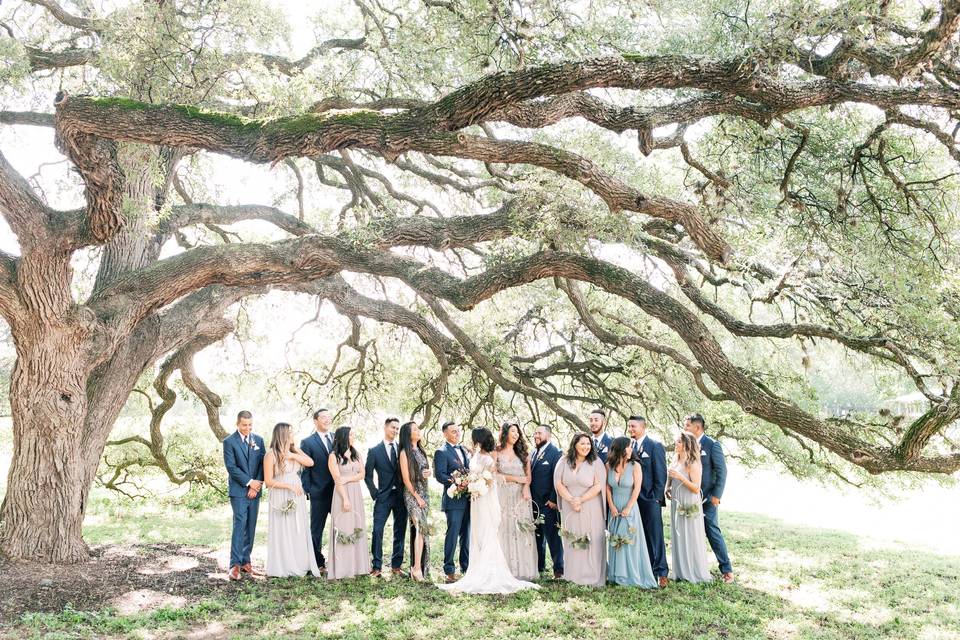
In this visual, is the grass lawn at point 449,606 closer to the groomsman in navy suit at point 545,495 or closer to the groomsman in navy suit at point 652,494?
the groomsman in navy suit at point 652,494

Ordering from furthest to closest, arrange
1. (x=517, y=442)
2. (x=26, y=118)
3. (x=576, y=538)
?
(x=26, y=118), (x=517, y=442), (x=576, y=538)

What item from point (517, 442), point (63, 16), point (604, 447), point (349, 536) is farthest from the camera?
point (63, 16)

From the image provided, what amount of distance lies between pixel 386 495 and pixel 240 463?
152 cm

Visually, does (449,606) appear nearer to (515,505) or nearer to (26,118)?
(515,505)

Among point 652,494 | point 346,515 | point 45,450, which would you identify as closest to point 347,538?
point 346,515

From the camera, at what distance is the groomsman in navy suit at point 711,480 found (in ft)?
26.5

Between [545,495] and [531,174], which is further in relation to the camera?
[545,495]

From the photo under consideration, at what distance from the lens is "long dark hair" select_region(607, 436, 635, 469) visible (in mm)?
7825

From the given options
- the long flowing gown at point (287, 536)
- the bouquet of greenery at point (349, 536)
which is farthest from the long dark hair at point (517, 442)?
the long flowing gown at point (287, 536)

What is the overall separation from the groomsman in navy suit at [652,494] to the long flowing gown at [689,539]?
18 centimetres

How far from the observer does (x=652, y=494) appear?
26.1 feet

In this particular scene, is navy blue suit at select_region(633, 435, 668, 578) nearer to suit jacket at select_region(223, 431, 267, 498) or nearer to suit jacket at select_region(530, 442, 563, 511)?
suit jacket at select_region(530, 442, 563, 511)

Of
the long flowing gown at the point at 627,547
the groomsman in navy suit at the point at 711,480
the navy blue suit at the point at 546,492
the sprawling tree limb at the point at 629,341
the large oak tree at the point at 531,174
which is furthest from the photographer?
the sprawling tree limb at the point at 629,341

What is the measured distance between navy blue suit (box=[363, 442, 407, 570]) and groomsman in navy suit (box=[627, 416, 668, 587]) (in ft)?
8.10
